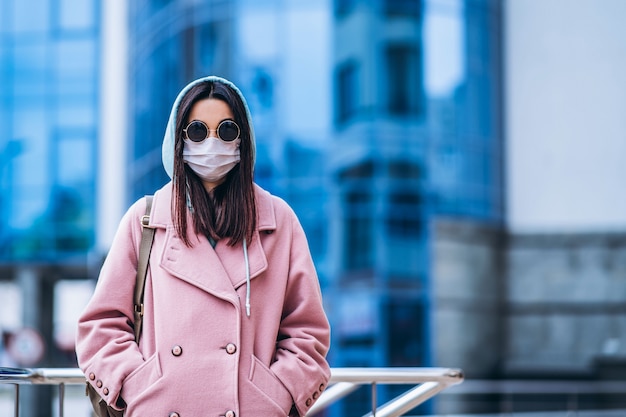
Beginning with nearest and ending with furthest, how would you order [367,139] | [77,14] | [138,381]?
[138,381]
[367,139]
[77,14]

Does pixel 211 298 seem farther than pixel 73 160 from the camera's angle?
No

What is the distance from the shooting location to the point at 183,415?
2656 mm

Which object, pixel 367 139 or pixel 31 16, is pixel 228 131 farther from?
pixel 31 16

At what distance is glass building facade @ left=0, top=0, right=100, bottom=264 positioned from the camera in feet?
92.5

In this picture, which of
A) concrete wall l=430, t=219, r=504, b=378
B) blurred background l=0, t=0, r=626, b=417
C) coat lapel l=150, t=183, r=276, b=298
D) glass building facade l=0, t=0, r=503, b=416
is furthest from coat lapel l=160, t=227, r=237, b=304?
concrete wall l=430, t=219, r=504, b=378

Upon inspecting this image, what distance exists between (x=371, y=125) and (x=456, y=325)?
4.75 m

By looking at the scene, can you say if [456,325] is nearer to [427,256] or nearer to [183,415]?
[427,256]

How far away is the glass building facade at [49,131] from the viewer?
1110 inches

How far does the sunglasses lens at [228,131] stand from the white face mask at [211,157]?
14mm

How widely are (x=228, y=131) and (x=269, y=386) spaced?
0.77 m

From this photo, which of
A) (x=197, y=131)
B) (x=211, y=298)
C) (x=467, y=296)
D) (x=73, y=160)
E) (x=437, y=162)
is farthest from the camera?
(x=73, y=160)

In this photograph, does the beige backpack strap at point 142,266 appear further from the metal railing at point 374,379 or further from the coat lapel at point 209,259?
the metal railing at point 374,379

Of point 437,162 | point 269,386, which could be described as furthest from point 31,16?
point 269,386

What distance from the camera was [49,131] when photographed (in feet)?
92.9
